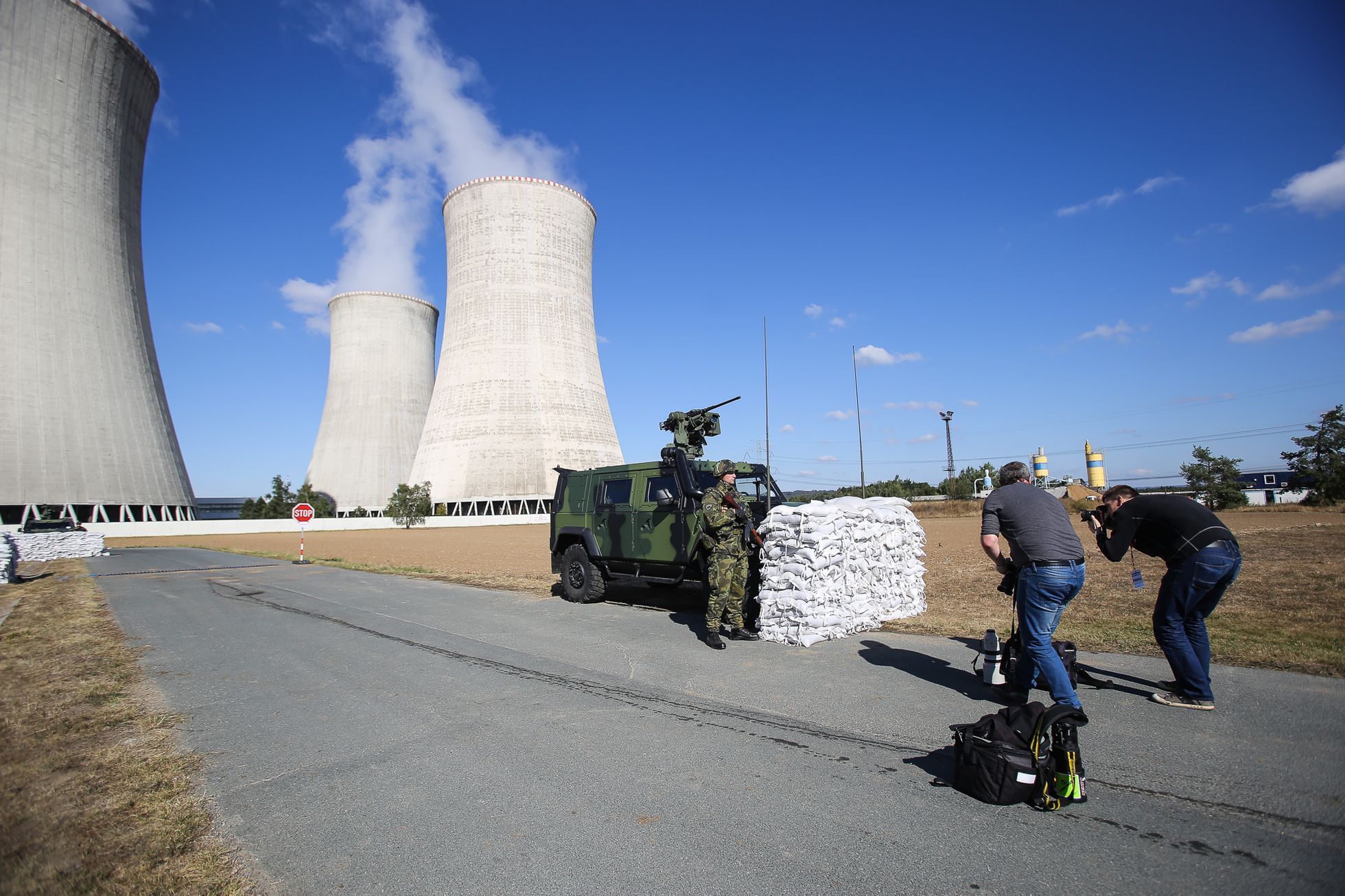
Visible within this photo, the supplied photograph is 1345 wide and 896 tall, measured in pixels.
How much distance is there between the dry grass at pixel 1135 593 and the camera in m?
5.77

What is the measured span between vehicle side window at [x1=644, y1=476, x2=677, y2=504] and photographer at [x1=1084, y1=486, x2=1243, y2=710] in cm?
519

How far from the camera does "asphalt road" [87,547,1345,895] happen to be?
8.25ft

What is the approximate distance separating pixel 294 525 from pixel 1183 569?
64005 millimetres

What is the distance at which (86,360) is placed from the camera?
102 feet

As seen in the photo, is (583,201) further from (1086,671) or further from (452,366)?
(1086,671)

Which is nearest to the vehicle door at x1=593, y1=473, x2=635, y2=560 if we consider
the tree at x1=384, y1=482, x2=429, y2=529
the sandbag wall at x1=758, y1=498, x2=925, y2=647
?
the sandbag wall at x1=758, y1=498, x2=925, y2=647

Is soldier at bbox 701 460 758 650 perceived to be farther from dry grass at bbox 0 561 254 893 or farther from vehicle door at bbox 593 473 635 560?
dry grass at bbox 0 561 254 893

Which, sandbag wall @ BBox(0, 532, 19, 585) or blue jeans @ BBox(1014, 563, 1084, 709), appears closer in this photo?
blue jeans @ BBox(1014, 563, 1084, 709)

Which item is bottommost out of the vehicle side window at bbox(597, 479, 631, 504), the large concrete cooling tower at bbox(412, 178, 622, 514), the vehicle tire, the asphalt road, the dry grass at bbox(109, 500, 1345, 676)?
the asphalt road

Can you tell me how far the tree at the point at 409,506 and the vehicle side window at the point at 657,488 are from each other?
152 ft

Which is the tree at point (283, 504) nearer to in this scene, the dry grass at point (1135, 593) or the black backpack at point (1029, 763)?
the dry grass at point (1135, 593)

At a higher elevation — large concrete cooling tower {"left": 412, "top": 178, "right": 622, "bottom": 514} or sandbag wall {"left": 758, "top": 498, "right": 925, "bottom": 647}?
large concrete cooling tower {"left": 412, "top": 178, "right": 622, "bottom": 514}

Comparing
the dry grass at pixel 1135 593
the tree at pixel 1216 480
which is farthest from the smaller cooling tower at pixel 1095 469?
the dry grass at pixel 1135 593

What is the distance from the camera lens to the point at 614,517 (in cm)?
964
